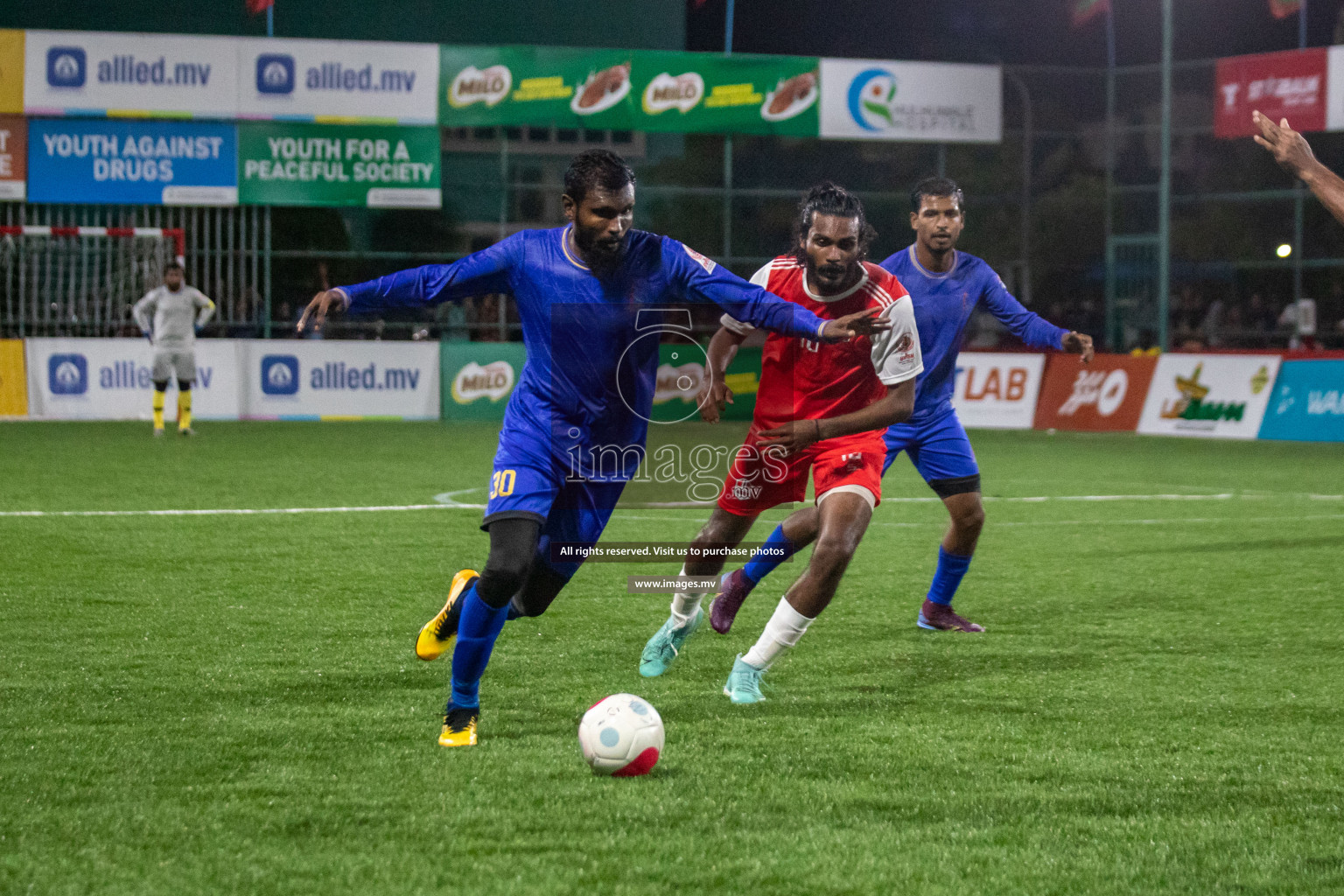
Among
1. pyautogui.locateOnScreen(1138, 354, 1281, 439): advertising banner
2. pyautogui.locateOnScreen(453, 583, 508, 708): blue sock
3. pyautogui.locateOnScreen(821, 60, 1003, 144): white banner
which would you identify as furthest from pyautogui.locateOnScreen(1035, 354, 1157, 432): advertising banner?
pyautogui.locateOnScreen(453, 583, 508, 708): blue sock

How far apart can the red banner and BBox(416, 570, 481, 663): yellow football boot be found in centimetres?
2190

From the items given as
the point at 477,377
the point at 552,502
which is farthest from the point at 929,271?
the point at 477,377

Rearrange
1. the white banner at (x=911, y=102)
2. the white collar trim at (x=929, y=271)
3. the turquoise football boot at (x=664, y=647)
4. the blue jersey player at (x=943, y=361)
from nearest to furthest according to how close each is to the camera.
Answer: the turquoise football boot at (x=664, y=647)
the blue jersey player at (x=943, y=361)
the white collar trim at (x=929, y=271)
the white banner at (x=911, y=102)

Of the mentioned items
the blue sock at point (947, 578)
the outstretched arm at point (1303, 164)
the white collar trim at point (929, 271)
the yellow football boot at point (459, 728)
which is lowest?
the yellow football boot at point (459, 728)

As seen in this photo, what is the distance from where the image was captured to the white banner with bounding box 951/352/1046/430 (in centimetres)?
2231

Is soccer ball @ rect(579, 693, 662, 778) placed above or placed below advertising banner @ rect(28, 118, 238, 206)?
below

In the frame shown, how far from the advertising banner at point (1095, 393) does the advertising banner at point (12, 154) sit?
1589 centimetres

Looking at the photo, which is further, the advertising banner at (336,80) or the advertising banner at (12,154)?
the advertising banner at (336,80)

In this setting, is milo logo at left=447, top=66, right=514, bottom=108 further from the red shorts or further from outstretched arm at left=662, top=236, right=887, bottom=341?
outstretched arm at left=662, top=236, right=887, bottom=341

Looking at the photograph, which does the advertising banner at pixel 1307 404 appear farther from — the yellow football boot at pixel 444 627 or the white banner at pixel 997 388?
the yellow football boot at pixel 444 627

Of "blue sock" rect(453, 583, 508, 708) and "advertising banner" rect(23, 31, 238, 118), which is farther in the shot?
A: "advertising banner" rect(23, 31, 238, 118)

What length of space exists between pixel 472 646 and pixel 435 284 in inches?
47.2

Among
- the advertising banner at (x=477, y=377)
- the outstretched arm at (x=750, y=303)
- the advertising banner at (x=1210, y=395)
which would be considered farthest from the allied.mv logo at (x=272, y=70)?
the outstretched arm at (x=750, y=303)

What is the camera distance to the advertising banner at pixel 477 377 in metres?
23.6
